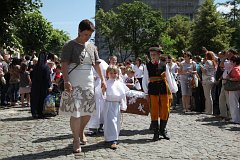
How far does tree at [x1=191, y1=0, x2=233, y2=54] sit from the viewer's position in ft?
181

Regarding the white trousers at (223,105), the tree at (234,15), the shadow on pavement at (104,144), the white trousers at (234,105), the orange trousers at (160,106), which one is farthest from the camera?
the tree at (234,15)

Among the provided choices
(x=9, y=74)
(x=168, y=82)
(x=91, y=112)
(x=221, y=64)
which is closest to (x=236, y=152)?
(x=168, y=82)

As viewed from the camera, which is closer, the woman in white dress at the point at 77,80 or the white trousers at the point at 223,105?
the woman in white dress at the point at 77,80

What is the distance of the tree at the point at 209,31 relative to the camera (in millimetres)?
55062

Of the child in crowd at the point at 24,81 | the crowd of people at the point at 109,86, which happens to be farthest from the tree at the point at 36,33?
the crowd of people at the point at 109,86

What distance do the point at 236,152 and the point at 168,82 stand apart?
1.94m

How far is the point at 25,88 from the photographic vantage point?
1467 cm

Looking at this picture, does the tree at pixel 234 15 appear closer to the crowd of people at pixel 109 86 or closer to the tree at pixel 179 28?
the tree at pixel 179 28

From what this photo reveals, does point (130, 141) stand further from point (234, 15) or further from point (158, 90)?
point (234, 15)

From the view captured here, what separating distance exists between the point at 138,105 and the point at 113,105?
1.29 meters

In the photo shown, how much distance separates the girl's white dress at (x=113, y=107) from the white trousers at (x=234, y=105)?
14.8 ft

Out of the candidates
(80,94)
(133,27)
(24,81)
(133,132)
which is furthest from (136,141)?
(133,27)

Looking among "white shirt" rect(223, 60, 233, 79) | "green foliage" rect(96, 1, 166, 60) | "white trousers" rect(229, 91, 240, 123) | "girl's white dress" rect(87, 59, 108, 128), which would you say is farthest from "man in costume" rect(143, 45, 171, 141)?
"green foliage" rect(96, 1, 166, 60)

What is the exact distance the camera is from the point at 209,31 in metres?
55.7
